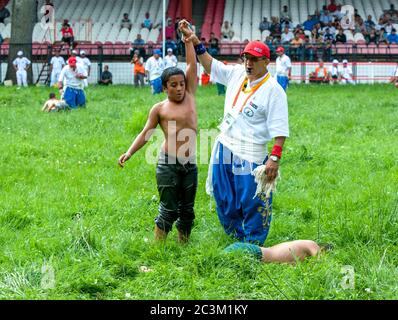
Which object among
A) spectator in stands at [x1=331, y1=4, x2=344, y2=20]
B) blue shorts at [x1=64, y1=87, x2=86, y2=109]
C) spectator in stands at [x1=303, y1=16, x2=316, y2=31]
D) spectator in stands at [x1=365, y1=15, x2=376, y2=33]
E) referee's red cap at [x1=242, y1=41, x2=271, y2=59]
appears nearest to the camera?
referee's red cap at [x1=242, y1=41, x2=271, y2=59]

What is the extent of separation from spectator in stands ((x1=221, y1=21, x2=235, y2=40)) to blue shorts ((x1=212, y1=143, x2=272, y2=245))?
88.4 feet

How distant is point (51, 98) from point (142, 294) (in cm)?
1298

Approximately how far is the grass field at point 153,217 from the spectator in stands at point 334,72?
13.7 metres

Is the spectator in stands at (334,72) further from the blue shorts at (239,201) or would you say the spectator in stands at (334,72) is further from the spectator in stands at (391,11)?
the blue shorts at (239,201)

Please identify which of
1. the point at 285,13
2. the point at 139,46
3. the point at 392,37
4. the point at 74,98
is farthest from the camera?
the point at 285,13

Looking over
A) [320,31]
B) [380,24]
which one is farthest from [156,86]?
[380,24]

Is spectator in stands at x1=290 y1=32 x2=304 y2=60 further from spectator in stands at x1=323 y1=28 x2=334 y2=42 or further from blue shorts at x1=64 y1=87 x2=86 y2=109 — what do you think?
blue shorts at x1=64 y1=87 x2=86 y2=109

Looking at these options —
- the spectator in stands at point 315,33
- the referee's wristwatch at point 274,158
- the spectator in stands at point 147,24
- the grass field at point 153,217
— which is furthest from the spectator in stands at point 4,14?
the referee's wristwatch at point 274,158

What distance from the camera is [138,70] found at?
2714 cm

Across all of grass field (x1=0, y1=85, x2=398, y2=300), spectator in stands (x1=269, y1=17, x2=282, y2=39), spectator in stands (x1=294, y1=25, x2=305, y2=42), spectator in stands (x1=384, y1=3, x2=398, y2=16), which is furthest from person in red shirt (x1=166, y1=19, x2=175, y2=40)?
grass field (x1=0, y1=85, x2=398, y2=300)

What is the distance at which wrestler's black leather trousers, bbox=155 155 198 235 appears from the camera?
6.42 metres

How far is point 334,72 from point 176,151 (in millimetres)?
22105

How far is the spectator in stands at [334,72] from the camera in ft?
90.7

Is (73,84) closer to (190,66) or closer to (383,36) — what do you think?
(190,66)
